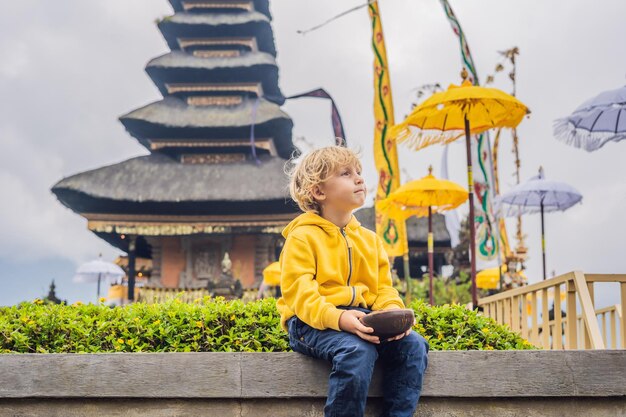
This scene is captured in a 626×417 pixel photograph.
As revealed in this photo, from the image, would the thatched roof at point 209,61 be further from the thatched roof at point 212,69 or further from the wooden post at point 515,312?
the wooden post at point 515,312

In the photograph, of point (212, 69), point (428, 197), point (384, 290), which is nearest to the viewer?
point (384, 290)

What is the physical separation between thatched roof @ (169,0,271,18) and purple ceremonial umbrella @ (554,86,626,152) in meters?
16.8

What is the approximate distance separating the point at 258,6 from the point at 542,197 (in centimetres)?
1523

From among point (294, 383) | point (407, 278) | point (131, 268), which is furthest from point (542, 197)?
point (131, 268)

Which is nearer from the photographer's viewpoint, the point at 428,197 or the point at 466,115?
the point at 466,115

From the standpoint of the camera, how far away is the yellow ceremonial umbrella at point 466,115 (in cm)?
794

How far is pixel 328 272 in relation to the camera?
305 cm

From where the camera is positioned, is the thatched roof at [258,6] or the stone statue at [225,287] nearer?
the stone statue at [225,287]

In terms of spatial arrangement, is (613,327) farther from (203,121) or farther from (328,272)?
(203,121)

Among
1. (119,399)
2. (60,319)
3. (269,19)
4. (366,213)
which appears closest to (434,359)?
(119,399)

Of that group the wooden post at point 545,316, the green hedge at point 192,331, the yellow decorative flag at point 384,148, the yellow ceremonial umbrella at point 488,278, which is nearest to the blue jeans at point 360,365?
the green hedge at point 192,331

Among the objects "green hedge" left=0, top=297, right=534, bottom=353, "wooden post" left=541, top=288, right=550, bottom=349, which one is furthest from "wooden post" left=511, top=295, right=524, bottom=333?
"green hedge" left=0, top=297, right=534, bottom=353

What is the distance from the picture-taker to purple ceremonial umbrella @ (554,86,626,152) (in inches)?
322

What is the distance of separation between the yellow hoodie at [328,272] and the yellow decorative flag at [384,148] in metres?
9.04
